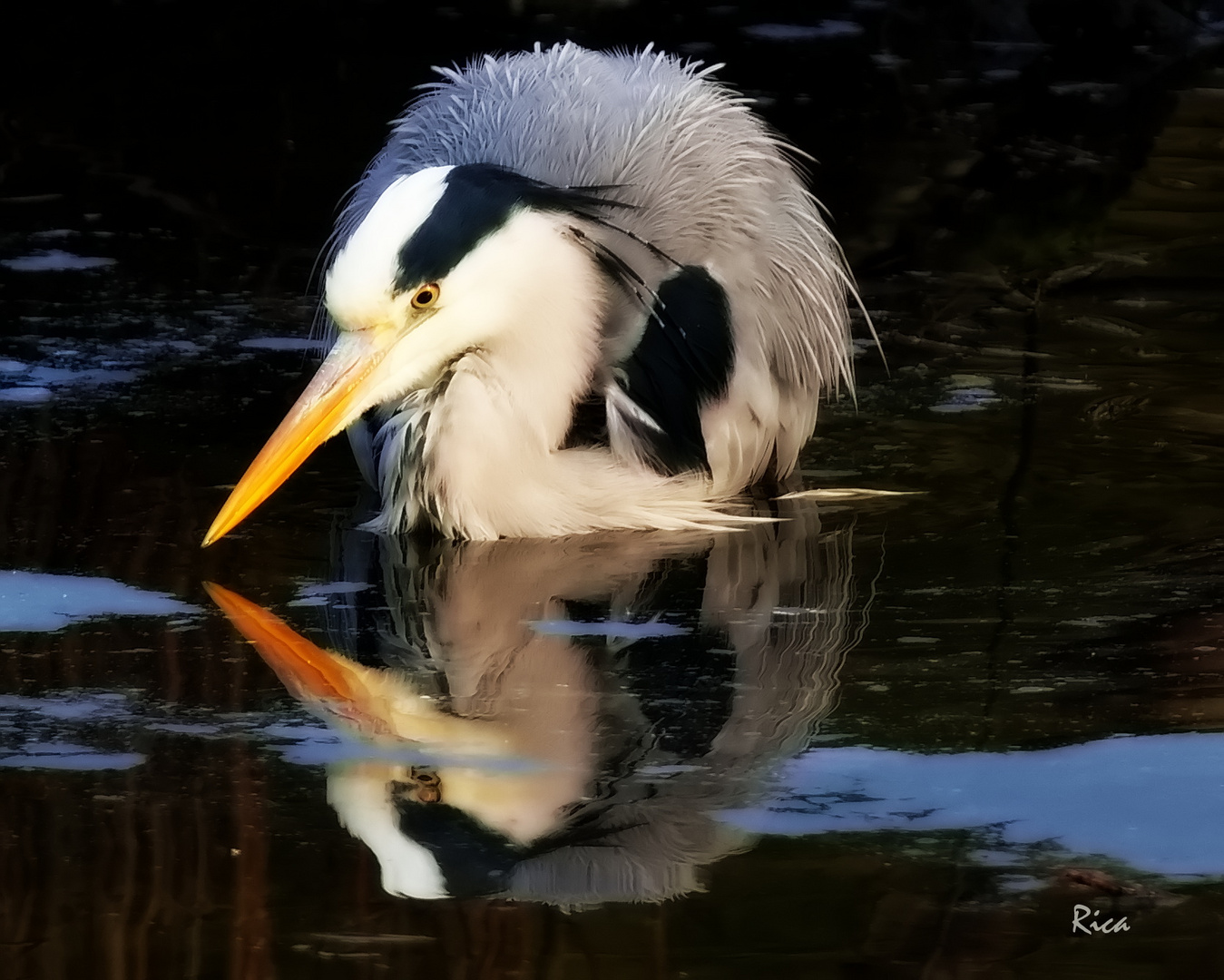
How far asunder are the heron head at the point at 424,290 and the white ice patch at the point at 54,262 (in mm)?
2665

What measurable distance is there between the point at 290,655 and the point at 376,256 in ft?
2.99

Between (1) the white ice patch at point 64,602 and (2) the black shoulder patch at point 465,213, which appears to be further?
(2) the black shoulder patch at point 465,213

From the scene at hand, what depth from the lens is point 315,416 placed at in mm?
4555

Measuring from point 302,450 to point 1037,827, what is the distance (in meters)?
1.92

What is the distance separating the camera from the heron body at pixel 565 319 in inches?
180

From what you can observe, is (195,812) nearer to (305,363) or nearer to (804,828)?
(804,828)

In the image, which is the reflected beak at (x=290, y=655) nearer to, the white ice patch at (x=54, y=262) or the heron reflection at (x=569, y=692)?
the heron reflection at (x=569, y=692)

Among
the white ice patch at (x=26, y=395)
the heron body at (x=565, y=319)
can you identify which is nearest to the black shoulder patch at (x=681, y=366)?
the heron body at (x=565, y=319)

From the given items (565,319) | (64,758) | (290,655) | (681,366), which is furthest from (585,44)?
(64,758)

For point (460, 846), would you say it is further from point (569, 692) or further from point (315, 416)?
point (315, 416)

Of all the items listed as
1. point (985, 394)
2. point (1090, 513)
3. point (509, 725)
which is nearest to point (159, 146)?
point (985, 394)

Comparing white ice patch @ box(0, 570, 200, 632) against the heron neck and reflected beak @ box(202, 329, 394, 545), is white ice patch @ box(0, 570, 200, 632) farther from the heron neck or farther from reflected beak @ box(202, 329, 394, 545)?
the heron neck

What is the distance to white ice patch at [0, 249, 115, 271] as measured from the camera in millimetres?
7012

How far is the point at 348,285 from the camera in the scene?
4492 mm
